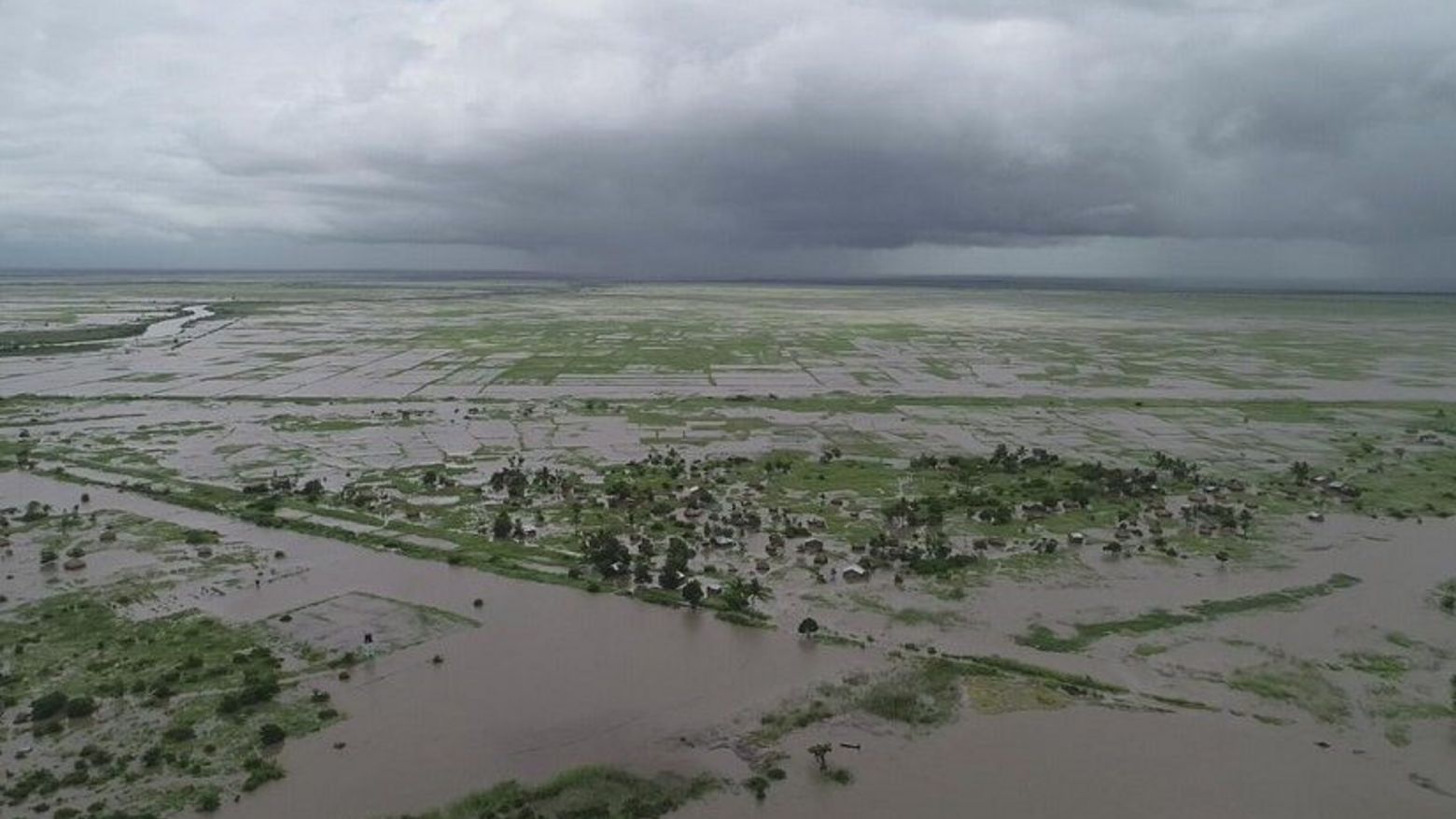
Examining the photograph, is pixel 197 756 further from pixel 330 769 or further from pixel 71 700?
pixel 71 700

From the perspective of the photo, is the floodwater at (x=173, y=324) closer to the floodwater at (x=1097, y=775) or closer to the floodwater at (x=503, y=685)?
the floodwater at (x=503, y=685)

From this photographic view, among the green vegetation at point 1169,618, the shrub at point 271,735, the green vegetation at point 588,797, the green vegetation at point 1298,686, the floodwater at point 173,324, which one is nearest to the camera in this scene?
the green vegetation at point 588,797

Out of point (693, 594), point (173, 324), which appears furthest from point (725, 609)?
point (173, 324)

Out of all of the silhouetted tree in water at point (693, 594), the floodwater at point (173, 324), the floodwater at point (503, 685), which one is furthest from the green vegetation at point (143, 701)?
the floodwater at point (173, 324)

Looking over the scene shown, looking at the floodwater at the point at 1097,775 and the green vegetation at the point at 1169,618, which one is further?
the green vegetation at the point at 1169,618

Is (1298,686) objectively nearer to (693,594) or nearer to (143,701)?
(693,594)

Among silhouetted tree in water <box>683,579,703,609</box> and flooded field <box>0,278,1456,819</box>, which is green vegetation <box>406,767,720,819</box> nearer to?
flooded field <box>0,278,1456,819</box>

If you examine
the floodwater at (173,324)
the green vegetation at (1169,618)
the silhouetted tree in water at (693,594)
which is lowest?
the green vegetation at (1169,618)
